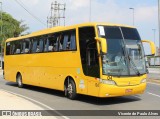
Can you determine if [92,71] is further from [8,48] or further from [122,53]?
[8,48]

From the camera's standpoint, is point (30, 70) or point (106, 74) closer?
point (106, 74)

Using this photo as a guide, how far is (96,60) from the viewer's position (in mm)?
15477

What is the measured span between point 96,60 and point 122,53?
3.45ft

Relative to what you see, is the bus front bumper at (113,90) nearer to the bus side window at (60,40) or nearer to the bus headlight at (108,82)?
the bus headlight at (108,82)

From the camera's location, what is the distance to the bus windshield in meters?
15.2

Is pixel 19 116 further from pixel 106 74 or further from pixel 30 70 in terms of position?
pixel 30 70

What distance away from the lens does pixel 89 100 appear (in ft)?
57.1

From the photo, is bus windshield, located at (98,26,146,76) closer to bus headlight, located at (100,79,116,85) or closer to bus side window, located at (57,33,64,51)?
bus headlight, located at (100,79,116,85)

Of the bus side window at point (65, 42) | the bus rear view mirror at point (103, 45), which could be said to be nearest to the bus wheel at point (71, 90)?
the bus side window at point (65, 42)

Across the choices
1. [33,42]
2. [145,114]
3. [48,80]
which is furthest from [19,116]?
[33,42]

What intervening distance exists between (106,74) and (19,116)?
4.48 m

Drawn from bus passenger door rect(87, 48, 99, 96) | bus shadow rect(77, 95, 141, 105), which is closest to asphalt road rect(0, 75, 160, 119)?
bus shadow rect(77, 95, 141, 105)

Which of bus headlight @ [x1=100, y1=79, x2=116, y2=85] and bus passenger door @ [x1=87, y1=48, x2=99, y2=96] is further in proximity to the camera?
bus passenger door @ [x1=87, y1=48, x2=99, y2=96]

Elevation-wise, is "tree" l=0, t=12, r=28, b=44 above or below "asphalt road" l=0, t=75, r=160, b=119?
above
